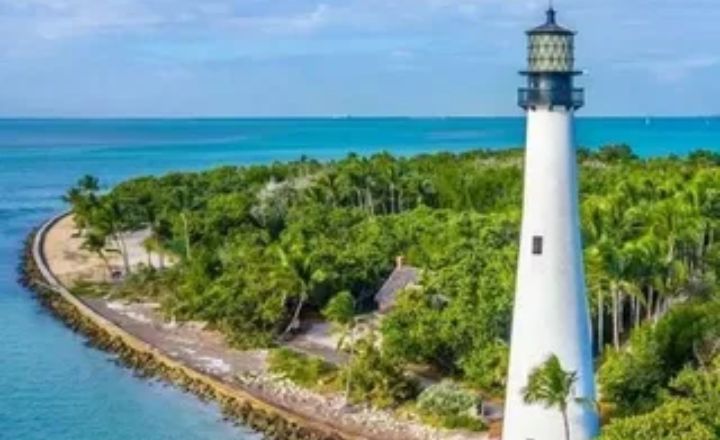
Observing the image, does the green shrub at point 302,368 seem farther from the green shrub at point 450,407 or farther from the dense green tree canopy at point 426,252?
the green shrub at point 450,407

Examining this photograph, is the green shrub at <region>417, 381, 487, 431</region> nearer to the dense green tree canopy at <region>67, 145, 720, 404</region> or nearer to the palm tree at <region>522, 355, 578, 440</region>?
the dense green tree canopy at <region>67, 145, 720, 404</region>

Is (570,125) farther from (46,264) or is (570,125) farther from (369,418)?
(46,264)

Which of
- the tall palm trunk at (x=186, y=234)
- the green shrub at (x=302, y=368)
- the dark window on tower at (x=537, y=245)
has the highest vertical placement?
the dark window on tower at (x=537, y=245)

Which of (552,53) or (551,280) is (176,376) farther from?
(552,53)

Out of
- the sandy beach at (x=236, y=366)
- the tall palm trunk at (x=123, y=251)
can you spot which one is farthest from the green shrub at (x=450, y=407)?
the tall palm trunk at (x=123, y=251)

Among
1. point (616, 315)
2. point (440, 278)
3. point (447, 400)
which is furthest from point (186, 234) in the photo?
point (447, 400)

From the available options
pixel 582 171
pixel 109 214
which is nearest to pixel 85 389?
pixel 109 214
